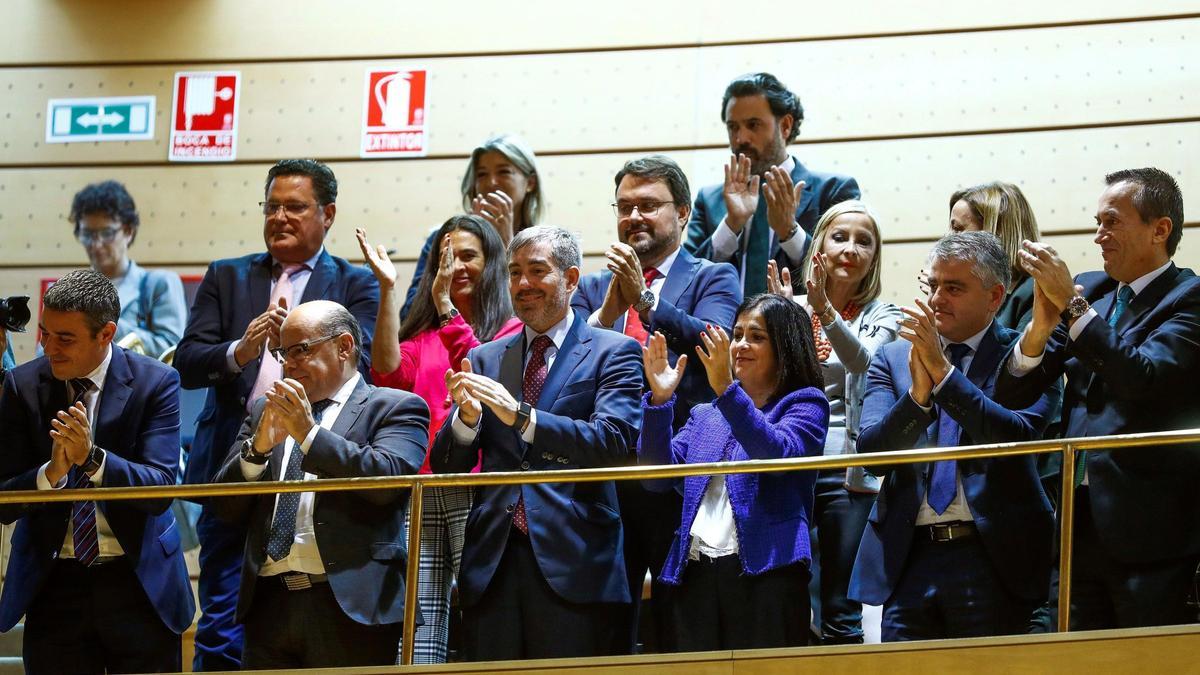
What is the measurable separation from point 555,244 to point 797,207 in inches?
44.0

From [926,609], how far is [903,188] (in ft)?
9.65

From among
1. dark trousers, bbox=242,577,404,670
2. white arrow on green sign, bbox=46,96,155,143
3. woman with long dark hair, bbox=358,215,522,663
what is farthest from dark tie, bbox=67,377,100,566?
white arrow on green sign, bbox=46,96,155,143

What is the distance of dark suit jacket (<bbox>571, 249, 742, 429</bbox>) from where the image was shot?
4195mm

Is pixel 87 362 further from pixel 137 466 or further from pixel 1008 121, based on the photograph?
pixel 1008 121

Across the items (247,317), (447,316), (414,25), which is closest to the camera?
(447,316)

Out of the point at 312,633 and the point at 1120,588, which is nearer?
the point at 1120,588

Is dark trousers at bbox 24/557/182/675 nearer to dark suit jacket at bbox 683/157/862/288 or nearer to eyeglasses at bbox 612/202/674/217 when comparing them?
eyeglasses at bbox 612/202/674/217

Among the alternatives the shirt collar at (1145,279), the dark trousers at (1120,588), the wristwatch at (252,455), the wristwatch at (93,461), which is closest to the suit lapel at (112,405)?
the wristwatch at (93,461)

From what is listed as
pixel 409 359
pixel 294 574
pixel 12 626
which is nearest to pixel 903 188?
pixel 409 359

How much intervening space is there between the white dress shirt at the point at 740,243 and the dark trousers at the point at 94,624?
2.04m

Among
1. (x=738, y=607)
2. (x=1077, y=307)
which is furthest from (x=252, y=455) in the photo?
(x=1077, y=307)

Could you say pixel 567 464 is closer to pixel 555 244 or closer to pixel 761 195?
pixel 555 244

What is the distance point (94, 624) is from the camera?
3854 mm

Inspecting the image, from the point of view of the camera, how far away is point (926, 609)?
3596 millimetres
